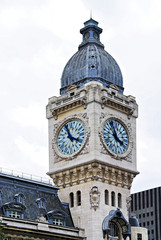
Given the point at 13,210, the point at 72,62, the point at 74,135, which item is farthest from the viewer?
the point at 72,62

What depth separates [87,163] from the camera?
285ft

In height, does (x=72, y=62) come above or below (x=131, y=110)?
above

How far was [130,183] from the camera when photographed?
91125 mm

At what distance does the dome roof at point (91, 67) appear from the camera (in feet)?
307

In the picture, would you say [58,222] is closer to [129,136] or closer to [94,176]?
[94,176]

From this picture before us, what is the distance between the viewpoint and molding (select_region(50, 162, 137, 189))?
86.4 m

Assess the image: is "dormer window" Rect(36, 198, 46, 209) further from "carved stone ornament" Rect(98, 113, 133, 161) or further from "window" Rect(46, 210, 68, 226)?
"carved stone ornament" Rect(98, 113, 133, 161)

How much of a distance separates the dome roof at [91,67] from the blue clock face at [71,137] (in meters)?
6.32

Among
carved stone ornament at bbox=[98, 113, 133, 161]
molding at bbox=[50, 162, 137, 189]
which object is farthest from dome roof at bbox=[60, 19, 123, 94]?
molding at bbox=[50, 162, 137, 189]

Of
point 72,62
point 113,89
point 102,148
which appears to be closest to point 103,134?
point 102,148

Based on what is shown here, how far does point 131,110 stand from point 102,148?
351 inches

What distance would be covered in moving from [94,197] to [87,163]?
459cm

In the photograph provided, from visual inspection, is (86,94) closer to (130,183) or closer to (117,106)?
(117,106)

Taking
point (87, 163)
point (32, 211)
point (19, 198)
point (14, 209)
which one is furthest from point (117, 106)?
point (14, 209)
